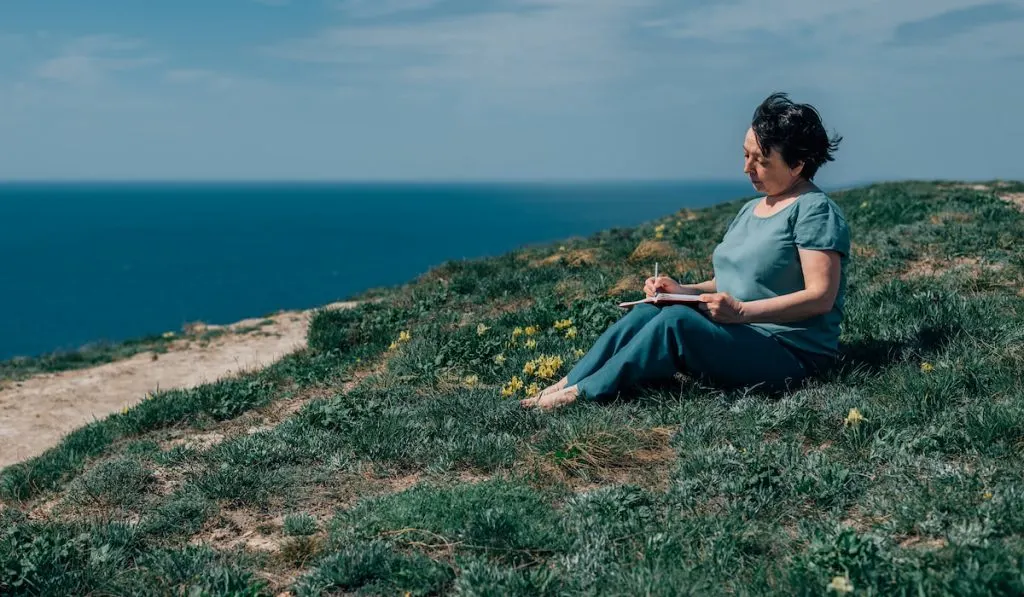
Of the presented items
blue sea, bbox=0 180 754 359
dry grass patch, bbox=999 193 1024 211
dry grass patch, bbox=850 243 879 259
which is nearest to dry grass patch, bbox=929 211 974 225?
dry grass patch, bbox=850 243 879 259

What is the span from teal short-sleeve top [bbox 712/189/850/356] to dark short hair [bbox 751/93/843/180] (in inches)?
9.6

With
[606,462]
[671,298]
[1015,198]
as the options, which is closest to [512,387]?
[671,298]

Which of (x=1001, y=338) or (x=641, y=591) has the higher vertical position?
(x=1001, y=338)

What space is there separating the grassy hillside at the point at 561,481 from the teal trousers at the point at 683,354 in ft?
0.48

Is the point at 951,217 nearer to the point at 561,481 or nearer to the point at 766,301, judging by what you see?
the point at 766,301

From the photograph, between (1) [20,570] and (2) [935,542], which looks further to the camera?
(1) [20,570]

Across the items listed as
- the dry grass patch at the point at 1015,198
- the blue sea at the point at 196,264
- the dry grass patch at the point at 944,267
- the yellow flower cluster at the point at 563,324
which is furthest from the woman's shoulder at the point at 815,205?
the blue sea at the point at 196,264

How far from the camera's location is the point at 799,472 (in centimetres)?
417

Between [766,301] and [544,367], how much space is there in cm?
176

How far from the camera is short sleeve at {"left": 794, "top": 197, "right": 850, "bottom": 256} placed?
5.05m

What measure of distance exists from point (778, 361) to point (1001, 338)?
159cm

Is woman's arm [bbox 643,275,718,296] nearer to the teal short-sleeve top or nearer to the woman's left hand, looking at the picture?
the teal short-sleeve top

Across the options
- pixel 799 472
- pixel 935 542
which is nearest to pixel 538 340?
pixel 799 472

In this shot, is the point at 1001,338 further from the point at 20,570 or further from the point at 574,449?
the point at 20,570
